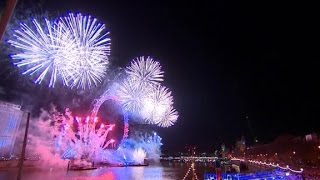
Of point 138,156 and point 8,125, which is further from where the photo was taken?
point 138,156

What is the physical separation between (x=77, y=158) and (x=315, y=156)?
173ft

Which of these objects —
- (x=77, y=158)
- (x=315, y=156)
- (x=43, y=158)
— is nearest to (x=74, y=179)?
(x=77, y=158)

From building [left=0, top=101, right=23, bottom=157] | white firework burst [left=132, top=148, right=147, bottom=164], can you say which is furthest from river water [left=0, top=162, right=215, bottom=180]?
white firework burst [left=132, top=148, right=147, bottom=164]

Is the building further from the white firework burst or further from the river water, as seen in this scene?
the white firework burst

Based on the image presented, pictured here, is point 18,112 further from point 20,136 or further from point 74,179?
point 74,179

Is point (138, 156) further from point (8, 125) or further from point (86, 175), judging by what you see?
point (86, 175)

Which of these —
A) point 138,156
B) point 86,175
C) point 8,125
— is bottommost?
point 86,175

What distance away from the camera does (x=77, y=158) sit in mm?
72938

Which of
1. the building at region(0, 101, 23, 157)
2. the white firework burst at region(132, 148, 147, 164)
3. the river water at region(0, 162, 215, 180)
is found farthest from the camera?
the white firework burst at region(132, 148, 147, 164)

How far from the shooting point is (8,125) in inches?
3711

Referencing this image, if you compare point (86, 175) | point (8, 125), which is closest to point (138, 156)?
point (8, 125)

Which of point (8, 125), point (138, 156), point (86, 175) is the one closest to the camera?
point (86, 175)

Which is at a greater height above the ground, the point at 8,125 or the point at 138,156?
the point at 8,125

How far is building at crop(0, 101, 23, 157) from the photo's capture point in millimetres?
91438
